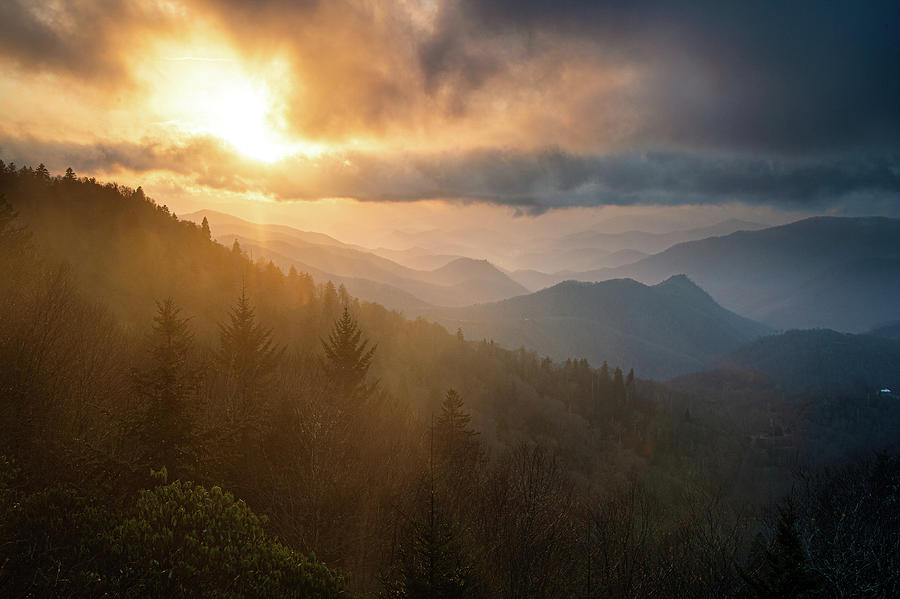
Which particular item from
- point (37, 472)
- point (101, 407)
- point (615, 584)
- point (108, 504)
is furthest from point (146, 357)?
point (615, 584)

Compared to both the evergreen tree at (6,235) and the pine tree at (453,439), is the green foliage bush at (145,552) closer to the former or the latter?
the pine tree at (453,439)

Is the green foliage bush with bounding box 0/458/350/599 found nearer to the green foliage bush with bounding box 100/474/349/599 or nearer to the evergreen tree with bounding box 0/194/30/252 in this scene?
the green foliage bush with bounding box 100/474/349/599

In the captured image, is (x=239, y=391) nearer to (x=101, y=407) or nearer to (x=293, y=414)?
(x=293, y=414)

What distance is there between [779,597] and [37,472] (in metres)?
20.9

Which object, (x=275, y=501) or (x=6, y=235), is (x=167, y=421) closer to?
(x=275, y=501)

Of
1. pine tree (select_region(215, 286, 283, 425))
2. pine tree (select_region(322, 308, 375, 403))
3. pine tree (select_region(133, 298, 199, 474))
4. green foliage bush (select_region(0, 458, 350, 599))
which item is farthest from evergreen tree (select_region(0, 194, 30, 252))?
green foliage bush (select_region(0, 458, 350, 599))

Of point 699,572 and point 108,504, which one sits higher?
Result: point 108,504

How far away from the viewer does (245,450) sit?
19.8 metres

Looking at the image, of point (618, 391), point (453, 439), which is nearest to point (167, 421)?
point (453, 439)

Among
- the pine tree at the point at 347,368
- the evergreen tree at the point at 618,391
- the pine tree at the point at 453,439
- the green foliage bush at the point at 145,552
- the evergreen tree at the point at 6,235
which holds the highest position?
the evergreen tree at the point at 6,235

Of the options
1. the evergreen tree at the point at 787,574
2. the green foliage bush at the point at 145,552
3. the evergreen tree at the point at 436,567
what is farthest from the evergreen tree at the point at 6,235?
the evergreen tree at the point at 787,574

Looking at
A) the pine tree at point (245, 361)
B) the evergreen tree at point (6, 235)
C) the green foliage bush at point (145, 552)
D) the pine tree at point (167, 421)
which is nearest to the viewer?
the green foliage bush at point (145, 552)

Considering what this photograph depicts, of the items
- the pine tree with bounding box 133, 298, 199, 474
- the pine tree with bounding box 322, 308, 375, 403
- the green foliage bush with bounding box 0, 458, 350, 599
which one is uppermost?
the pine tree with bounding box 133, 298, 199, 474

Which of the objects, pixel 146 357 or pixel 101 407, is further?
pixel 146 357
